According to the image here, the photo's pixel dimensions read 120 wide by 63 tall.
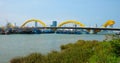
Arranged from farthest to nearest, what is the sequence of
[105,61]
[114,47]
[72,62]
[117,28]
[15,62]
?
[117,28], [15,62], [114,47], [72,62], [105,61]

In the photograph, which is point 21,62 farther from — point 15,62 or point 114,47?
point 114,47

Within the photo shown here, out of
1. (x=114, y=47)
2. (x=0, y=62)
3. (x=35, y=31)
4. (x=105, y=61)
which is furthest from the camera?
(x=35, y=31)

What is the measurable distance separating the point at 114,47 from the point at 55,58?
256 cm

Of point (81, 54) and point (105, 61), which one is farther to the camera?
point (81, 54)

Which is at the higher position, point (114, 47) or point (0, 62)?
point (114, 47)

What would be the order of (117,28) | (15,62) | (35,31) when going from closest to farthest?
1. (15,62)
2. (117,28)
3. (35,31)

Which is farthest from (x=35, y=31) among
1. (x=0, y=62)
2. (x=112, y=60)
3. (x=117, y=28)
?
(x=112, y=60)

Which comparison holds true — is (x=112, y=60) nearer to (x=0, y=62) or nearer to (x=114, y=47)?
(x=114, y=47)

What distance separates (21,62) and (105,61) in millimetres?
4676

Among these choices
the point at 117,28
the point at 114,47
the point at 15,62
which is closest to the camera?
the point at 114,47

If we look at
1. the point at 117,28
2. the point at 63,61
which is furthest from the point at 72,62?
the point at 117,28

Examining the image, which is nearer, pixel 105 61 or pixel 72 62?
pixel 105 61

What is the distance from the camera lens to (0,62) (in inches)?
643

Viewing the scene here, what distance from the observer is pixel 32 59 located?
12.3m
